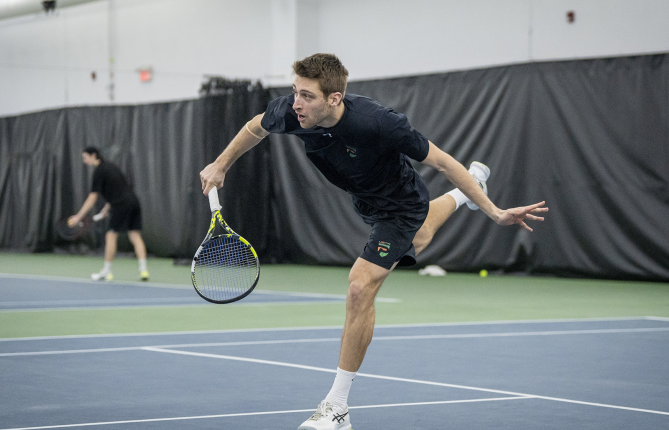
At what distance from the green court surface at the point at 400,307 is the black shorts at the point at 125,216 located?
75 cm

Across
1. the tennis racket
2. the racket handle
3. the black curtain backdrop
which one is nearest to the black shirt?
the black curtain backdrop

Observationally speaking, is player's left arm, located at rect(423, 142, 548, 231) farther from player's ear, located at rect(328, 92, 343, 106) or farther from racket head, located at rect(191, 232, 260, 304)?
racket head, located at rect(191, 232, 260, 304)

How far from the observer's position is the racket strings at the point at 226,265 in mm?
4445

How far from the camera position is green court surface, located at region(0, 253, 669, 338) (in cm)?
734

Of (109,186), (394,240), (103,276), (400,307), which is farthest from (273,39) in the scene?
(394,240)

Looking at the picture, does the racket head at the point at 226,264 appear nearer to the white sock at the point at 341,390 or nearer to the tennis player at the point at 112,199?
the white sock at the point at 341,390

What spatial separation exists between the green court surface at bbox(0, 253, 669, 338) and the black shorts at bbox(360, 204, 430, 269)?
3306 millimetres

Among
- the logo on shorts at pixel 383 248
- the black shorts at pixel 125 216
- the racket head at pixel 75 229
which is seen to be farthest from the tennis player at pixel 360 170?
the racket head at pixel 75 229

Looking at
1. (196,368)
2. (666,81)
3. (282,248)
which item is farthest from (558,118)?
(196,368)

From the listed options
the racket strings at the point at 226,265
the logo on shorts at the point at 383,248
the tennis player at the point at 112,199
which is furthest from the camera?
the tennis player at the point at 112,199

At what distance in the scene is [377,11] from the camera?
14.1 metres

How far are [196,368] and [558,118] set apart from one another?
7668 mm

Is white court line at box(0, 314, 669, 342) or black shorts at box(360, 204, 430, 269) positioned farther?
white court line at box(0, 314, 669, 342)

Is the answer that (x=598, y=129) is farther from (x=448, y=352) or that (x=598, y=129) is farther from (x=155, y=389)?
(x=155, y=389)
